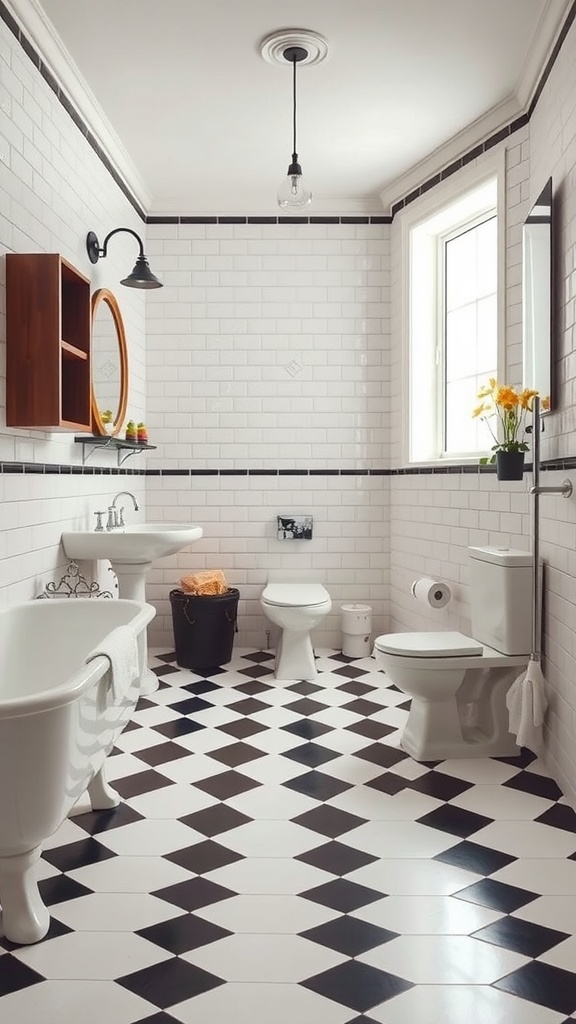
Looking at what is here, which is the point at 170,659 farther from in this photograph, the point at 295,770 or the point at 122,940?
the point at 122,940

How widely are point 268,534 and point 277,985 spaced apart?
352 centimetres

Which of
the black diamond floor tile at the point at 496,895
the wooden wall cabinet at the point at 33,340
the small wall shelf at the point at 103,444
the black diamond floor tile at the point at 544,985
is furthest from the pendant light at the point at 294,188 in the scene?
the black diamond floor tile at the point at 544,985

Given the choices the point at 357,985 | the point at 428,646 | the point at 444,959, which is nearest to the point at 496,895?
the point at 444,959

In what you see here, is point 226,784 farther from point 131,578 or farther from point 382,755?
point 131,578

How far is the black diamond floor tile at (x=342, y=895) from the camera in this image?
7.11 feet

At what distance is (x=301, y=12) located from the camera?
3.10 metres

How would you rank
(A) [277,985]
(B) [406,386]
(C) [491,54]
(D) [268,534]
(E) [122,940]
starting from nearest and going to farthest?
(A) [277,985]
(E) [122,940]
(C) [491,54]
(B) [406,386]
(D) [268,534]

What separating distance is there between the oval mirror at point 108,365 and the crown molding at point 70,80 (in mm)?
734

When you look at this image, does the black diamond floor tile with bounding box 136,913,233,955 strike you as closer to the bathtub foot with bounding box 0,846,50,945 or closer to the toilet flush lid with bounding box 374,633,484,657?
the bathtub foot with bounding box 0,846,50,945

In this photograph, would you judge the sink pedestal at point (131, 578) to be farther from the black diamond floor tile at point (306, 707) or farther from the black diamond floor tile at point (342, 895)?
the black diamond floor tile at point (342, 895)

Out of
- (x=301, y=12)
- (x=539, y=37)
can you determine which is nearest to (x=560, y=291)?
(x=539, y=37)

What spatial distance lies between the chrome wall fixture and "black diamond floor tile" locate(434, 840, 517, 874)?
2540mm

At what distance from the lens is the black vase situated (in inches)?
133

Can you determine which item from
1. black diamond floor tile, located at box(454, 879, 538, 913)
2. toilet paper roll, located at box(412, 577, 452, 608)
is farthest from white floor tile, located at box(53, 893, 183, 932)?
toilet paper roll, located at box(412, 577, 452, 608)
